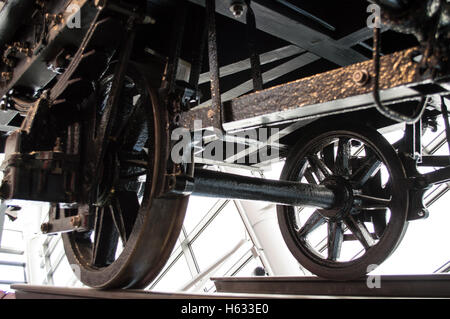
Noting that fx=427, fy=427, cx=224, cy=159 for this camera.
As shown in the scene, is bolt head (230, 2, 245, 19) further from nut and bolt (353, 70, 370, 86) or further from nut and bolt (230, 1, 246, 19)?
nut and bolt (353, 70, 370, 86)

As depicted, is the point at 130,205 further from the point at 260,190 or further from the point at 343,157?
the point at 343,157

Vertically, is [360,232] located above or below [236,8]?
below

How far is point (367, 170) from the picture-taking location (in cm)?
289

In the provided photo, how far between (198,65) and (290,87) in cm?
73

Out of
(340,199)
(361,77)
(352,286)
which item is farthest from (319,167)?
(361,77)

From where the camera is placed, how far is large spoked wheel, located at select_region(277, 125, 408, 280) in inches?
102

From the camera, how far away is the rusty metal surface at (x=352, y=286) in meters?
2.30

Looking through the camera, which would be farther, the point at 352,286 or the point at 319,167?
the point at 319,167

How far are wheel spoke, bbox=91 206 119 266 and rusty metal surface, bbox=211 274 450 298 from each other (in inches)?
46.3

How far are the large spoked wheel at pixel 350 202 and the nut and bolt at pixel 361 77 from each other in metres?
1.46

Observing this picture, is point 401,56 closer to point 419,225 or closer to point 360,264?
point 360,264

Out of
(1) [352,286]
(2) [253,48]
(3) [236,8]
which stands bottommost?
(1) [352,286]

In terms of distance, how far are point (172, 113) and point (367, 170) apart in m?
1.56

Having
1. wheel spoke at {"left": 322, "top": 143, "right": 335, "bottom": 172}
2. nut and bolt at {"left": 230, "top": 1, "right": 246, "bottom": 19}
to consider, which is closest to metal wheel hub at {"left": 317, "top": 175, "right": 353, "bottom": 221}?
wheel spoke at {"left": 322, "top": 143, "right": 335, "bottom": 172}
